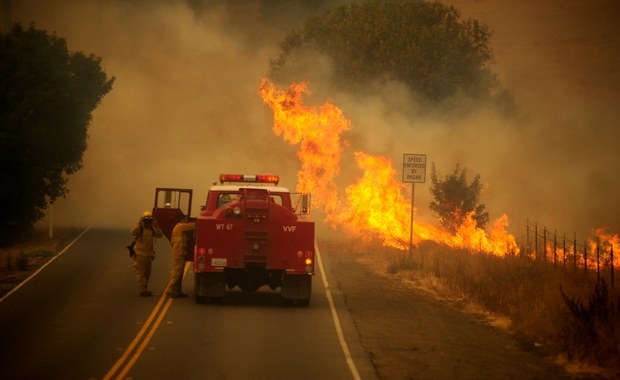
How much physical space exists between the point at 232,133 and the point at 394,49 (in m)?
12.4

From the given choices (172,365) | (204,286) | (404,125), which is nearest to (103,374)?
(172,365)

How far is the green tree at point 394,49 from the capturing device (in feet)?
207

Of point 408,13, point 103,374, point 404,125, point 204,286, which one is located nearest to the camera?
point 103,374

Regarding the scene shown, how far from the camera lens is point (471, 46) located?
6969 centimetres

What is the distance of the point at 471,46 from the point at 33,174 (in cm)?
4047

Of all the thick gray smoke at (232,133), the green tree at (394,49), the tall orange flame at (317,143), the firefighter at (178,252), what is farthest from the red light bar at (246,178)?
the green tree at (394,49)

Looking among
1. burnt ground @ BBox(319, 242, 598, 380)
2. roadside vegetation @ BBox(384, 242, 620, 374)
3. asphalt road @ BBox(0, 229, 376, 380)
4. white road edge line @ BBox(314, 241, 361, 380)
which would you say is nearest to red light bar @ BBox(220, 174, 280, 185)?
asphalt road @ BBox(0, 229, 376, 380)

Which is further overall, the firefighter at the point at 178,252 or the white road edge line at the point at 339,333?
the firefighter at the point at 178,252

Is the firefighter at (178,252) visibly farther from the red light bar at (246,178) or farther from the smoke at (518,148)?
the smoke at (518,148)

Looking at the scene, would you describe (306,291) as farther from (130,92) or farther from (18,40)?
(130,92)

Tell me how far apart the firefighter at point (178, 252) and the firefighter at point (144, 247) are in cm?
51

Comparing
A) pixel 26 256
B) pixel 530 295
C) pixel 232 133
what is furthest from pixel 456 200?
pixel 232 133

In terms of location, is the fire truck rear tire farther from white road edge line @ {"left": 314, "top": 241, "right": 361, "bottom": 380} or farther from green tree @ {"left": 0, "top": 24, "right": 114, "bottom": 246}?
green tree @ {"left": 0, "top": 24, "right": 114, "bottom": 246}

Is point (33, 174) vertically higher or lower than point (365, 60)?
lower
